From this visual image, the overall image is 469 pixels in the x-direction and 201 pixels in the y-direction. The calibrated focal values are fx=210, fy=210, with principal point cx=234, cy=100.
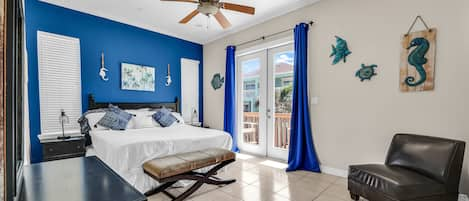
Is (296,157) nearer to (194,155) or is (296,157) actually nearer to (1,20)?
(194,155)

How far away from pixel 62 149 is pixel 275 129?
3.52 m

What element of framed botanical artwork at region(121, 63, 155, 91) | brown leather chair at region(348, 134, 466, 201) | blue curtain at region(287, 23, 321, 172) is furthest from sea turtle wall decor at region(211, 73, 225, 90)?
brown leather chair at region(348, 134, 466, 201)

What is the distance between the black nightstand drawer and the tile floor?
5.02 ft

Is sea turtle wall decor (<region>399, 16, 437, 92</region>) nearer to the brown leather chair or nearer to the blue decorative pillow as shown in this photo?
the brown leather chair

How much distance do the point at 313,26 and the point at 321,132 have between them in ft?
5.72

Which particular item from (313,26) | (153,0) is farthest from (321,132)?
(153,0)

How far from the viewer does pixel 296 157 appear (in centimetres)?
350

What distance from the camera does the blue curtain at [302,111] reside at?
11.3 feet

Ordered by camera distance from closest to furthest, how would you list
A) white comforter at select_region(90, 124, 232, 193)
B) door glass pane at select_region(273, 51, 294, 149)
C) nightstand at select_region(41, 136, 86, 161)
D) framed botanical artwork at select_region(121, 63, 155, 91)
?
white comforter at select_region(90, 124, 232, 193)
nightstand at select_region(41, 136, 86, 161)
door glass pane at select_region(273, 51, 294, 149)
framed botanical artwork at select_region(121, 63, 155, 91)

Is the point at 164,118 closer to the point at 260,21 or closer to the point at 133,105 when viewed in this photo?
the point at 133,105

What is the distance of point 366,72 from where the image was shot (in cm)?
289

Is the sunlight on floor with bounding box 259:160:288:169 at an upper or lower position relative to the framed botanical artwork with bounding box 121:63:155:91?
lower

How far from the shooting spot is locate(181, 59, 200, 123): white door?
17.2 ft

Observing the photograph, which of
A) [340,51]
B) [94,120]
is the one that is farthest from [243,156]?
[94,120]
